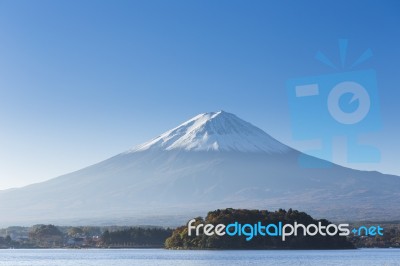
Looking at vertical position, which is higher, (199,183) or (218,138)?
(218,138)

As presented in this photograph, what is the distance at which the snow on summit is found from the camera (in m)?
164

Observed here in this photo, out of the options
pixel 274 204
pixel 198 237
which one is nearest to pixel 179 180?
pixel 274 204

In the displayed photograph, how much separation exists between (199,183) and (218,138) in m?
14.6

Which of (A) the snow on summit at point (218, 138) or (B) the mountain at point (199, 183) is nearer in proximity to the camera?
(B) the mountain at point (199, 183)

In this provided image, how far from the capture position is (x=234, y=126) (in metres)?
169

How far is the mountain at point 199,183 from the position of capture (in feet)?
450

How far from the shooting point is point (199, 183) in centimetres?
15450

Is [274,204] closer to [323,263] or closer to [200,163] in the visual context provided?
[200,163]

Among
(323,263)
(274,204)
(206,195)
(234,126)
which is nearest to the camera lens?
(323,263)

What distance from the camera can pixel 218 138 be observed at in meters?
167

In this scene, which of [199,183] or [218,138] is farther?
[218,138]

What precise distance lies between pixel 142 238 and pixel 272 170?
9273cm

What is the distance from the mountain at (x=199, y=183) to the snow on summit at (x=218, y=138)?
6.9 inches

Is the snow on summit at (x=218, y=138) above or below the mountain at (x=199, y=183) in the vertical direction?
above
